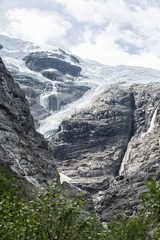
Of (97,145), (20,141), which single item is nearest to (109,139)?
(97,145)

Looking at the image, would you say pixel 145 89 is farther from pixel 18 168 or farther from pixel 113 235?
pixel 113 235

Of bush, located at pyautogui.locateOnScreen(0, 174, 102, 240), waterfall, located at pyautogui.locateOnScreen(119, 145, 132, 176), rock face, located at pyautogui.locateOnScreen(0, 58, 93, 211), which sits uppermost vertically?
bush, located at pyautogui.locateOnScreen(0, 174, 102, 240)

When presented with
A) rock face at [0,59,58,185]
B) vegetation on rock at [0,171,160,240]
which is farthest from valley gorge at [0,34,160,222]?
vegetation on rock at [0,171,160,240]

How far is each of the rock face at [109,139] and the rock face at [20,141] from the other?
28.3 meters

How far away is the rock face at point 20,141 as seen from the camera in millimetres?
45688

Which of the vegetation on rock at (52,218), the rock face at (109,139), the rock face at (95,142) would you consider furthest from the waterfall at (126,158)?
the vegetation on rock at (52,218)

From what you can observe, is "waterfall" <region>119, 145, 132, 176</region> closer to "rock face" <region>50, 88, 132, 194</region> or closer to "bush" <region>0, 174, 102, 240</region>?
"rock face" <region>50, 88, 132, 194</region>

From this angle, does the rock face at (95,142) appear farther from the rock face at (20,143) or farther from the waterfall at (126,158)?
the rock face at (20,143)

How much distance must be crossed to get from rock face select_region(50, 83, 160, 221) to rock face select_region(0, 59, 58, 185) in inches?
1116

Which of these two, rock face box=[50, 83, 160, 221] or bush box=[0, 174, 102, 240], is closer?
bush box=[0, 174, 102, 240]

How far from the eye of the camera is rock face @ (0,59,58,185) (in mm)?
45688

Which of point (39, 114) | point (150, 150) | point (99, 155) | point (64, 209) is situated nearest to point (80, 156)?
point (99, 155)

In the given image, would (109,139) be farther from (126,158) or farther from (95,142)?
(126,158)

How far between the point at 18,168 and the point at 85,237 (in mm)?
36986
